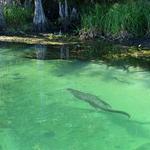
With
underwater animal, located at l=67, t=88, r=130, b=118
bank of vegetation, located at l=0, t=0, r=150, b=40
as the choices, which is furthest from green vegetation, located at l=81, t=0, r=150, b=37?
underwater animal, located at l=67, t=88, r=130, b=118

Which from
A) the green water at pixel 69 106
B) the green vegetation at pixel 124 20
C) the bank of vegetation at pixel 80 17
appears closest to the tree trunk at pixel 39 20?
the bank of vegetation at pixel 80 17

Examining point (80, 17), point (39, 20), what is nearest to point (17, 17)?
point (39, 20)

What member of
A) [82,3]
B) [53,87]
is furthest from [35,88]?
[82,3]

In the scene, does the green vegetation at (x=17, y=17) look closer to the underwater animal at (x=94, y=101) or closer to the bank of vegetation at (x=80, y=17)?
the bank of vegetation at (x=80, y=17)

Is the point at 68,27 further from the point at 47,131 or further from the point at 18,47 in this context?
the point at 47,131

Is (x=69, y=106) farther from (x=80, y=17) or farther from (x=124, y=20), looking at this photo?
(x=80, y=17)

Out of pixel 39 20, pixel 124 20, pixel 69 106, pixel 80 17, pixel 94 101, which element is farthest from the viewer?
pixel 80 17

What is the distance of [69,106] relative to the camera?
231 inches

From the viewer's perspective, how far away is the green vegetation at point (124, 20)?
995 centimetres

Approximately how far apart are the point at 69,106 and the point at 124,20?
4.51 meters

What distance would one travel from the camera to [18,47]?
9.73 metres

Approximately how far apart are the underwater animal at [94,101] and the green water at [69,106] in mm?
75

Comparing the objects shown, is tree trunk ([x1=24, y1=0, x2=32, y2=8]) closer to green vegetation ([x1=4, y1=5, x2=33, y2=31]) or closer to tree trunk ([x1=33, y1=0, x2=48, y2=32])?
green vegetation ([x1=4, y1=5, x2=33, y2=31])

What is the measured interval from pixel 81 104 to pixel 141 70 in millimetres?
2042
